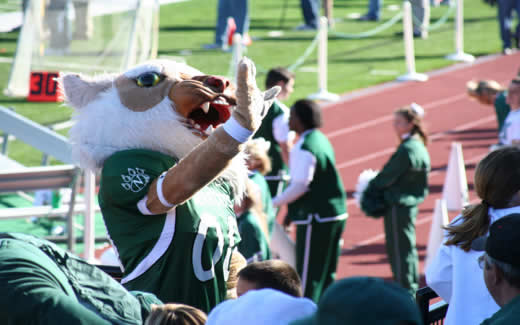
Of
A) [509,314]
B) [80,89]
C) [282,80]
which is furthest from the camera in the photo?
[282,80]

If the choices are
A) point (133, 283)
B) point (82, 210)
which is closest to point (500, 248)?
point (133, 283)

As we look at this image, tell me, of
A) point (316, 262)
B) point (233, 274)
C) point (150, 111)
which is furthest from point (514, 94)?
point (150, 111)

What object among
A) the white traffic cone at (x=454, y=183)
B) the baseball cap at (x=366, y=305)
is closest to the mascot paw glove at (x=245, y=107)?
the baseball cap at (x=366, y=305)

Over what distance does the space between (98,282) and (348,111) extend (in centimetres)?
1045

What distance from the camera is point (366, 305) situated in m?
1.51

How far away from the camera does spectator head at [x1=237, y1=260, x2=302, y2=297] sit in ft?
8.95

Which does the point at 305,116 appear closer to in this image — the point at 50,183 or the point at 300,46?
the point at 50,183

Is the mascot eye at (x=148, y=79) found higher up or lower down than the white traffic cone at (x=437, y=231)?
higher up

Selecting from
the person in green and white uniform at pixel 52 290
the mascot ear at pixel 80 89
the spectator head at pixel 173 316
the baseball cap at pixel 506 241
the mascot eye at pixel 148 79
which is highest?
the mascot eye at pixel 148 79

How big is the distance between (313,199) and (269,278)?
10.7ft

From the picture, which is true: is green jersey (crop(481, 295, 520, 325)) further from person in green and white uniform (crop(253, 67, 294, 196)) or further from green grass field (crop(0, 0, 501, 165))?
green grass field (crop(0, 0, 501, 165))

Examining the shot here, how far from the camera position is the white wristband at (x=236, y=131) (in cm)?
276

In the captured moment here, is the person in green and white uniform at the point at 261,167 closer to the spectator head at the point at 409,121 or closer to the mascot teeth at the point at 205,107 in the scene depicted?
the spectator head at the point at 409,121

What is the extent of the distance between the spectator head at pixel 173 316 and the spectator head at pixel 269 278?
0.61m
